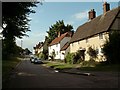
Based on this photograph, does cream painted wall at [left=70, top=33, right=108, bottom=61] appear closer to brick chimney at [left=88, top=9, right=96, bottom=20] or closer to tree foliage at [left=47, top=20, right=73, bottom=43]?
brick chimney at [left=88, top=9, right=96, bottom=20]

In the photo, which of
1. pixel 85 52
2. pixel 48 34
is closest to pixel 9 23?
pixel 85 52

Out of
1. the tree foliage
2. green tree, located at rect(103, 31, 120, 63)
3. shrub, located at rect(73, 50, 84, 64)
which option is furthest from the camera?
the tree foliage

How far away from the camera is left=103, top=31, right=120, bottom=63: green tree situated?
3550 cm

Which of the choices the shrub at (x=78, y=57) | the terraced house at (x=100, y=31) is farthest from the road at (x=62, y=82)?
the shrub at (x=78, y=57)

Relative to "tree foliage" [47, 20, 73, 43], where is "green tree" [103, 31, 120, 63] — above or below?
below

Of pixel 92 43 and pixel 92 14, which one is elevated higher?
pixel 92 14

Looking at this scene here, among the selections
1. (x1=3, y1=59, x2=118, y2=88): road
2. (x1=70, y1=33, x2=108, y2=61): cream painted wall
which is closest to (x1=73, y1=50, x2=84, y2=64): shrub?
(x1=70, y1=33, x2=108, y2=61): cream painted wall

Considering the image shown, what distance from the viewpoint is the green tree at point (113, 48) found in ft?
116

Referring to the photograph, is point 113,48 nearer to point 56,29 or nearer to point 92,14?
point 92,14

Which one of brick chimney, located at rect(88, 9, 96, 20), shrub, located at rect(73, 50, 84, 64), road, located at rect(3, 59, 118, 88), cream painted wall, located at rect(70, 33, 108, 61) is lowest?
road, located at rect(3, 59, 118, 88)

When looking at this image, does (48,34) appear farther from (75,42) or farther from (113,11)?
(113,11)

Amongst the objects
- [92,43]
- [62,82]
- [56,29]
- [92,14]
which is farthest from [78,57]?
[56,29]

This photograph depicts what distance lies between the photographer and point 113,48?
35.8 metres

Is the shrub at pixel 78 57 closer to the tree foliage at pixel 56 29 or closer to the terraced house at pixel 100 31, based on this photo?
the terraced house at pixel 100 31
